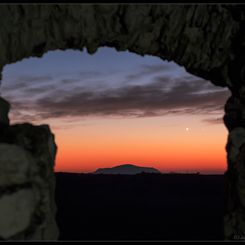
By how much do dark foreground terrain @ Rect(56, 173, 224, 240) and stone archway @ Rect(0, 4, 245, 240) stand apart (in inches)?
672

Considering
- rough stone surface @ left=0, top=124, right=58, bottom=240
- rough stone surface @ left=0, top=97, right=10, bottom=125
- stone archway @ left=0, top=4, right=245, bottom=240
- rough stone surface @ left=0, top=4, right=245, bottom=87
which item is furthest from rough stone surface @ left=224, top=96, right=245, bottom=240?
rough stone surface @ left=0, top=97, right=10, bottom=125

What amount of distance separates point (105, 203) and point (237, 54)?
24.2 m

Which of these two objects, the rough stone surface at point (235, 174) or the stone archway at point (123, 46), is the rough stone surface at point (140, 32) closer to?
the stone archway at point (123, 46)

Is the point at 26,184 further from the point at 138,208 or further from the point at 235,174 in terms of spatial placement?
the point at 138,208

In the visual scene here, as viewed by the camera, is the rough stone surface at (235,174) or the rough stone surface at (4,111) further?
the rough stone surface at (235,174)

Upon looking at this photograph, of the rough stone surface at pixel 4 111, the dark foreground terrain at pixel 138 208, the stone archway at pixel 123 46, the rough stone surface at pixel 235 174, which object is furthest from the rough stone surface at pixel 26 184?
the dark foreground terrain at pixel 138 208

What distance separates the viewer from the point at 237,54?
3826mm

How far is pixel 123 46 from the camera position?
3.73 metres

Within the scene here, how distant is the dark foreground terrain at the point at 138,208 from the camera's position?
21.8 meters

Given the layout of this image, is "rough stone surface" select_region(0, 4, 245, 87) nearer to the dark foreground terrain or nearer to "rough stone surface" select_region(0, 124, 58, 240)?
"rough stone surface" select_region(0, 124, 58, 240)

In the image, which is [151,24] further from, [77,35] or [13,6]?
[13,6]

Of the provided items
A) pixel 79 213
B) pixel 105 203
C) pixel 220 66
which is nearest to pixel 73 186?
pixel 105 203

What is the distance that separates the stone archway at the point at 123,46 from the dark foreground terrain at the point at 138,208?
56.0 ft

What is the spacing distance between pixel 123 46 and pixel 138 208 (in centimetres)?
2423
